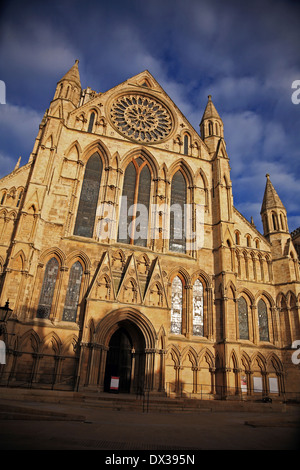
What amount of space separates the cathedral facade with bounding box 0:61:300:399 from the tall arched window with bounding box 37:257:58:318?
55mm

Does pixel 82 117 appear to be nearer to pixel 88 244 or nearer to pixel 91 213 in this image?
pixel 91 213

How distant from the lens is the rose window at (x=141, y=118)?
25234 millimetres

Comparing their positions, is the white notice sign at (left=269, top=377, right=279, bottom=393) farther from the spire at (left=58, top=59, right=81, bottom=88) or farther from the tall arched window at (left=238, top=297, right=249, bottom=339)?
the spire at (left=58, top=59, right=81, bottom=88)

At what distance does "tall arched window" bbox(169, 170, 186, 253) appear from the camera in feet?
73.4

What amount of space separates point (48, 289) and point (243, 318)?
12237mm

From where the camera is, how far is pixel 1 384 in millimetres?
14984

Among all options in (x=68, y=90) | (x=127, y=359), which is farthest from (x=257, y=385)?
(x=68, y=90)

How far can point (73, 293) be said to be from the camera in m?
18.8

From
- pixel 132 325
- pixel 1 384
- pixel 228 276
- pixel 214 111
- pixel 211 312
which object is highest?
pixel 214 111

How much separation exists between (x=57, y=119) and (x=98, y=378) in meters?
16.4

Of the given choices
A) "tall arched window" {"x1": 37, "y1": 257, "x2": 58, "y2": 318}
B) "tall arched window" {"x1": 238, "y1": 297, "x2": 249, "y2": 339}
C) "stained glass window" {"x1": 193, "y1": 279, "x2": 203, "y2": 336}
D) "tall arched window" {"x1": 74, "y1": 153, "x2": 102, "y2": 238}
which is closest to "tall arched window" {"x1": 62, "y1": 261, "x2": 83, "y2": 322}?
"tall arched window" {"x1": 37, "y1": 257, "x2": 58, "y2": 318}

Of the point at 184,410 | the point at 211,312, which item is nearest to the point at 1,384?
the point at 184,410

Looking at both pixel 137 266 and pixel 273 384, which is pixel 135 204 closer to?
pixel 137 266
